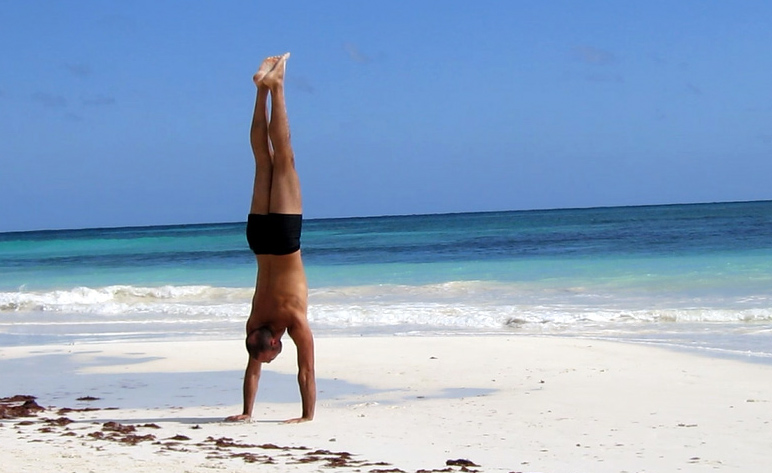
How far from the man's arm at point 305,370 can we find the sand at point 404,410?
134 millimetres

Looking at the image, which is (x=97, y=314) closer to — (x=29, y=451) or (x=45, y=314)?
(x=45, y=314)

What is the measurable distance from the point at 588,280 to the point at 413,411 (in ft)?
46.9

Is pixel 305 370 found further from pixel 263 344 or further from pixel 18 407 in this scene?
pixel 18 407

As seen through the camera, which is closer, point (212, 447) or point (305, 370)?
point (212, 447)

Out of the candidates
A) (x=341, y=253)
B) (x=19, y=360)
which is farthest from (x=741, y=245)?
(x=19, y=360)

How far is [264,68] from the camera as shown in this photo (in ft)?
21.7

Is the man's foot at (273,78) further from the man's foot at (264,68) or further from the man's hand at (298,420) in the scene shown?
the man's hand at (298,420)

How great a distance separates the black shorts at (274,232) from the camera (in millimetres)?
6312

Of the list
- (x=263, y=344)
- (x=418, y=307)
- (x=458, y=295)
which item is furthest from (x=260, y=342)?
(x=458, y=295)

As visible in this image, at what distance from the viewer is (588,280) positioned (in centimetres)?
2052

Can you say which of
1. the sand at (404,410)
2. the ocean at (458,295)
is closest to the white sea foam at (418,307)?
the ocean at (458,295)

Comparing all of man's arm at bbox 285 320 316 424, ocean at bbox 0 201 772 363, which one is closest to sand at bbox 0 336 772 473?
man's arm at bbox 285 320 316 424

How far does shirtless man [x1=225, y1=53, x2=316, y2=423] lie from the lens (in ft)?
20.8

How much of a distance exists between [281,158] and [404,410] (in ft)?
6.80
